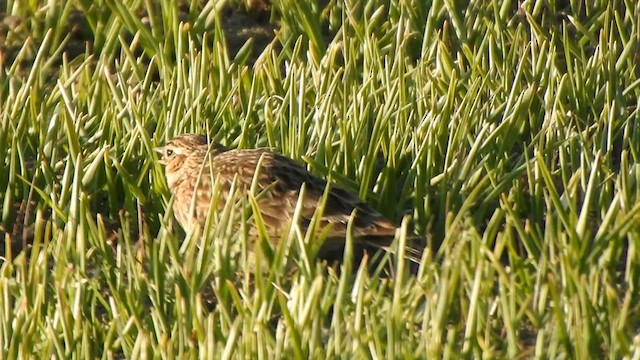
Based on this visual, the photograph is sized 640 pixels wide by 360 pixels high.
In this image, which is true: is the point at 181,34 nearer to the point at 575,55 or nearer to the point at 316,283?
the point at 575,55

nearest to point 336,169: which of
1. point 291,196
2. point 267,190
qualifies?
point 291,196

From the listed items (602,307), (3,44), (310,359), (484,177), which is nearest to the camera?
(310,359)

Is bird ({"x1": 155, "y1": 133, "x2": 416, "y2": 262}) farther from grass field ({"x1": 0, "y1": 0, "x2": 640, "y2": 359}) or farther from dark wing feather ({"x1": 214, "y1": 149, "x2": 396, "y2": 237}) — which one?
grass field ({"x1": 0, "y1": 0, "x2": 640, "y2": 359})

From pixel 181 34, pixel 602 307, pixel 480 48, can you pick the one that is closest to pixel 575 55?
pixel 480 48

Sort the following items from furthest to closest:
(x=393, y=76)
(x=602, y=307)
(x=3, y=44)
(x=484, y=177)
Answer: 1. (x=3, y=44)
2. (x=393, y=76)
3. (x=484, y=177)
4. (x=602, y=307)

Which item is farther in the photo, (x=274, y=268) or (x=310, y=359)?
(x=274, y=268)

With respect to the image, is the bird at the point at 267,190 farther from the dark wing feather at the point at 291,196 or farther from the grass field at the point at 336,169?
the grass field at the point at 336,169

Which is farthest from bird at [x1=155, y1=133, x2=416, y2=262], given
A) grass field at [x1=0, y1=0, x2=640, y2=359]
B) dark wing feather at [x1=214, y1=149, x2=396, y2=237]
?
grass field at [x1=0, y1=0, x2=640, y2=359]

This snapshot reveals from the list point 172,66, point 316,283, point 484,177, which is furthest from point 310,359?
point 172,66

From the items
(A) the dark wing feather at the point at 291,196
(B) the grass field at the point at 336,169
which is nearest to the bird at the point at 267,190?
(A) the dark wing feather at the point at 291,196
